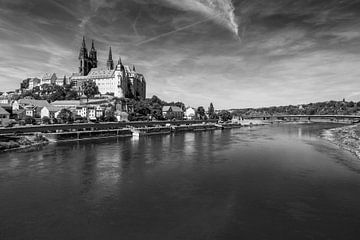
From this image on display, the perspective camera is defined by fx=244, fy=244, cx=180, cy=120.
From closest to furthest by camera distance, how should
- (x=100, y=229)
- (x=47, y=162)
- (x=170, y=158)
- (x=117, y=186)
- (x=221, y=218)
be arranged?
(x=100, y=229)
(x=221, y=218)
(x=117, y=186)
(x=47, y=162)
(x=170, y=158)

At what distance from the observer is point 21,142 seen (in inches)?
1622

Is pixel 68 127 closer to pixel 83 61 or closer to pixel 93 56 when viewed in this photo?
pixel 83 61

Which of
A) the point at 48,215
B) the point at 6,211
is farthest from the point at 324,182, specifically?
the point at 6,211

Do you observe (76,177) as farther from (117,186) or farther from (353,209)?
(353,209)

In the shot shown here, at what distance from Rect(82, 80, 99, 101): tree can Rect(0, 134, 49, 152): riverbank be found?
5694 cm

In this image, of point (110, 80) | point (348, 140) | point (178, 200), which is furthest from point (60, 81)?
point (178, 200)

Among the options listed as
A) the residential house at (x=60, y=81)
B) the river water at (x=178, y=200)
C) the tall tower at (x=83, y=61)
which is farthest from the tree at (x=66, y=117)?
the tall tower at (x=83, y=61)

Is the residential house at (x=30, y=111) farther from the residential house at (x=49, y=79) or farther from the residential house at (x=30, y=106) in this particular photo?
the residential house at (x=49, y=79)

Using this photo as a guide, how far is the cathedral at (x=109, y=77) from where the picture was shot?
362ft

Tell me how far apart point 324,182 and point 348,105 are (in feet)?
692

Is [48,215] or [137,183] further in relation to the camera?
[137,183]

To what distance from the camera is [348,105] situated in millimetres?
193375

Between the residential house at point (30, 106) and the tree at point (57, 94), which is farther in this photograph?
the tree at point (57, 94)

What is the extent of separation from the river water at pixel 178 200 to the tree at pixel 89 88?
77.9m
